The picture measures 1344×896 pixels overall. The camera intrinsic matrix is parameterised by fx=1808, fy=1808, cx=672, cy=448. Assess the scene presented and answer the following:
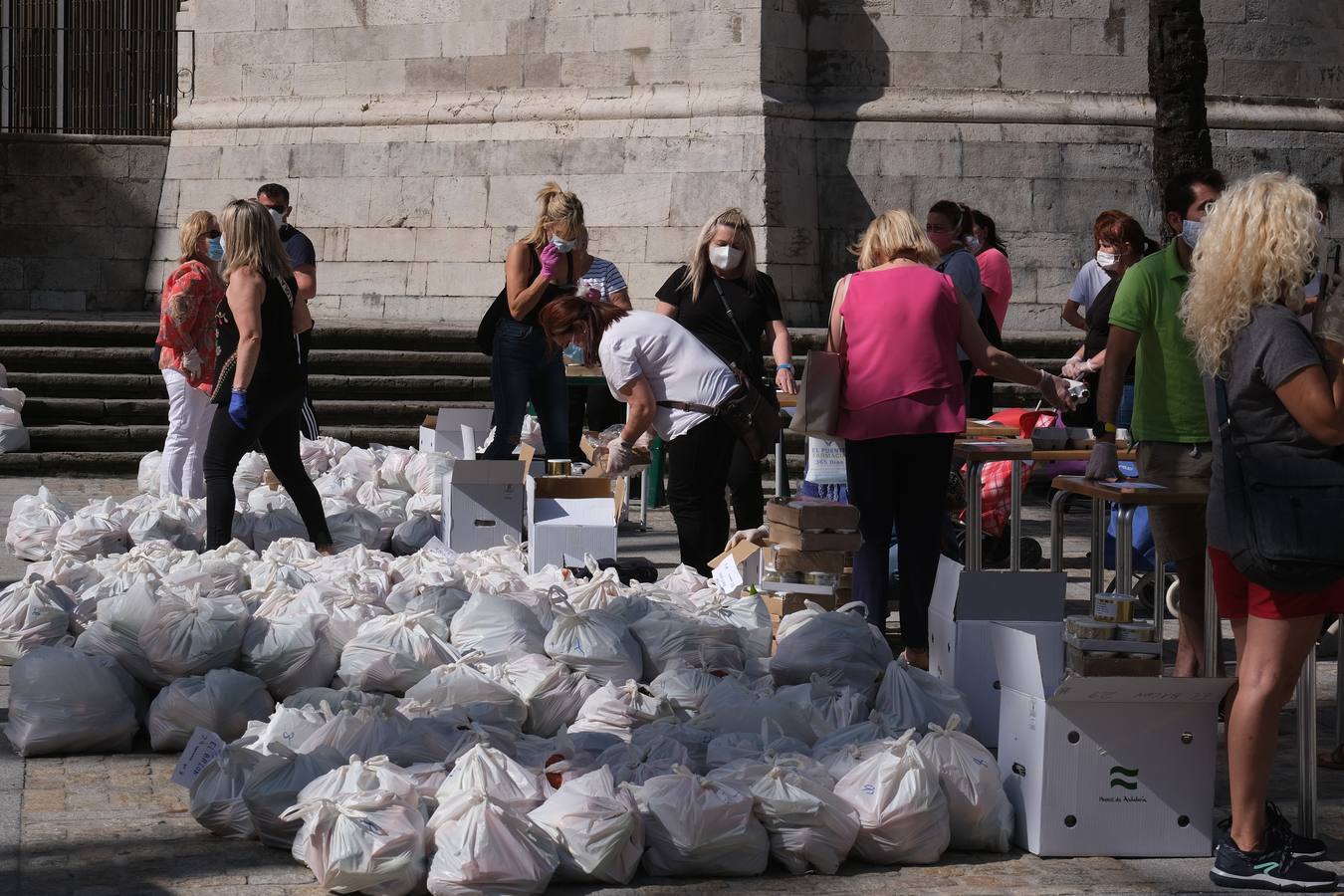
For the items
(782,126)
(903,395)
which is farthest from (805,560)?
(782,126)

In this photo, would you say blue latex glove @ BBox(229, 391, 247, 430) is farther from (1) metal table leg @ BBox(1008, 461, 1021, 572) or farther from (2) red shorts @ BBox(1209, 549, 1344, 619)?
(2) red shorts @ BBox(1209, 549, 1344, 619)

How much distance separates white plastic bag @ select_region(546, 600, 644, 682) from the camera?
5484 millimetres

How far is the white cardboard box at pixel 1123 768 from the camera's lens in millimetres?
4465

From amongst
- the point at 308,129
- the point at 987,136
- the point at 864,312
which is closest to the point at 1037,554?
the point at 864,312

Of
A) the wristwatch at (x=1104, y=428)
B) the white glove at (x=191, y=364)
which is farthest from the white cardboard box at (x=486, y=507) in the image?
the wristwatch at (x=1104, y=428)

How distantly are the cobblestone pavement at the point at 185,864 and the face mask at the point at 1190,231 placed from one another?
1.76 m

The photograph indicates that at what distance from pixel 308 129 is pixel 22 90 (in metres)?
5.29

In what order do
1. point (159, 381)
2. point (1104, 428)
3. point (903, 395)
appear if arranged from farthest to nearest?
point (159, 381), point (903, 395), point (1104, 428)

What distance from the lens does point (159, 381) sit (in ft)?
45.2

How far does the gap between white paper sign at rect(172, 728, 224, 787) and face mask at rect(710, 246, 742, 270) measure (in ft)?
12.2

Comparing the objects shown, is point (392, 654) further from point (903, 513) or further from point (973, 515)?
point (973, 515)

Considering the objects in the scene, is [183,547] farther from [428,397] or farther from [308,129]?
[308,129]

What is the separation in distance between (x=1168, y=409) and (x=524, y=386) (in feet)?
12.9

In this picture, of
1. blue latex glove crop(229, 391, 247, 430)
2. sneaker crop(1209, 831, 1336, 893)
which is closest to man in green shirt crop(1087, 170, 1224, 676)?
sneaker crop(1209, 831, 1336, 893)
